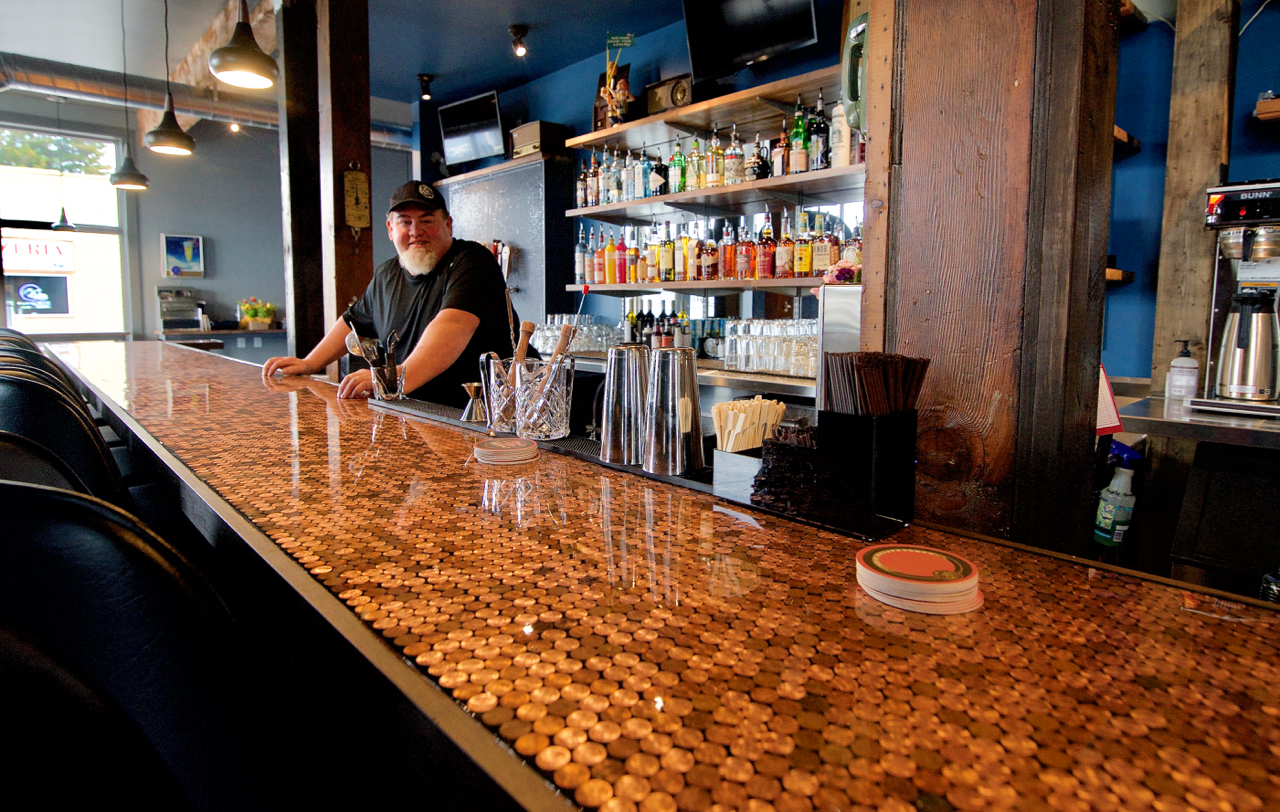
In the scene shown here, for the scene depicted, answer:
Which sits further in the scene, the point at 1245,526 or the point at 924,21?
the point at 1245,526

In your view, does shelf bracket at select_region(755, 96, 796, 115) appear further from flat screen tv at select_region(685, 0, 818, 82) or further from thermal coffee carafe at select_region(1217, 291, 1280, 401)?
thermal coffee carafe at select_region(1217, 291, 1280, 401)

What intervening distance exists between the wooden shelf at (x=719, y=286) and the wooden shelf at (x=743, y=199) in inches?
18.0

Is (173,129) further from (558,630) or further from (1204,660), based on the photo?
(1204,660)

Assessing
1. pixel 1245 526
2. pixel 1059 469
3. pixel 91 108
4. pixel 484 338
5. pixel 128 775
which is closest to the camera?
pixel 128 775

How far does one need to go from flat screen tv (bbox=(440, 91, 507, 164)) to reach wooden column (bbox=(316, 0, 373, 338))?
236 cm

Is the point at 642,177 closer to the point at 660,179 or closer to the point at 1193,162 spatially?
the point at 660,179

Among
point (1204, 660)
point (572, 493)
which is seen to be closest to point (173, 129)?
point (572, 493)

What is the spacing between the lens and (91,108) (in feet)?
24.3

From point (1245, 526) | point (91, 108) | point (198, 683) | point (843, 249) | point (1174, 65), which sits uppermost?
point (91, 108)

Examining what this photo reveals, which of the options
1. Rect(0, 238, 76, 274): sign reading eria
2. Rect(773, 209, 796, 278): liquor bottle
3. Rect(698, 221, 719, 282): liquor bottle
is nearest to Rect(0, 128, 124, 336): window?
Rect(0, 238, 76, 274): sign reading eria

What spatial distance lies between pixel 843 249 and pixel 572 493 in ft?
8.86

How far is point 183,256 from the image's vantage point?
784 cm

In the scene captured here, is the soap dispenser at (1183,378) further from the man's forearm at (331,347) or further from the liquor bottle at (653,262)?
the man's forearm at (331,347)

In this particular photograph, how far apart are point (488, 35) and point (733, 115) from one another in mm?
1997
